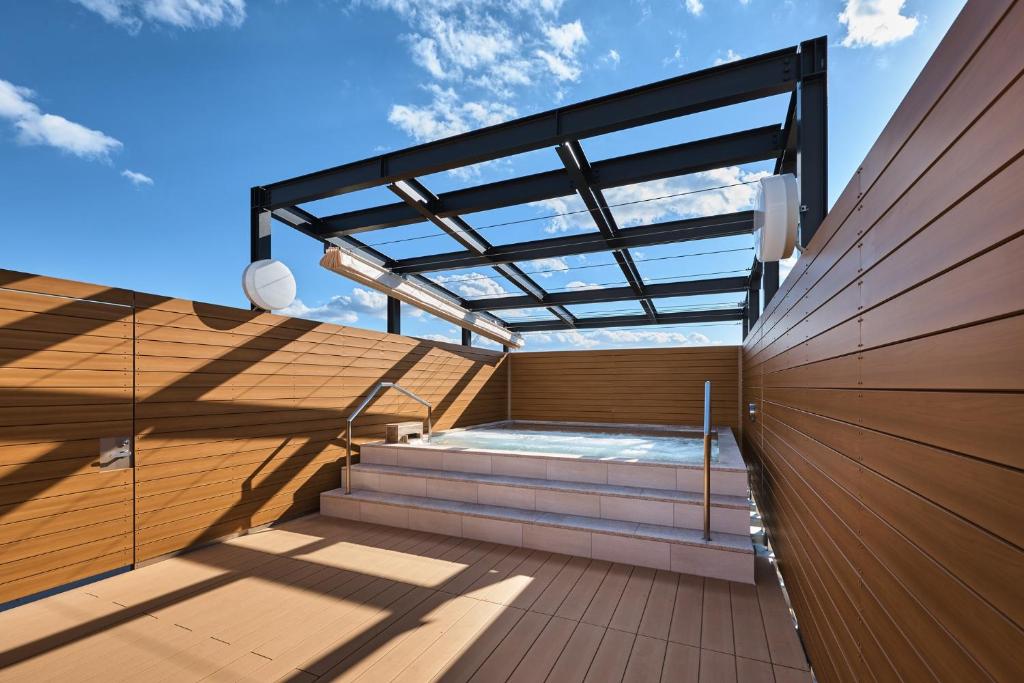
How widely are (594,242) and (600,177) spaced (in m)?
1.24

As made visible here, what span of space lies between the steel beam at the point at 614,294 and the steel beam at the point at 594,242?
1.74 meters

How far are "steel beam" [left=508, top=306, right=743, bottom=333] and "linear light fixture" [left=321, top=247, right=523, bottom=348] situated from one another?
1187 millimetres

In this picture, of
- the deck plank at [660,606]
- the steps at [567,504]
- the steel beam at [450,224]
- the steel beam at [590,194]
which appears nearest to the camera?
the deck plank at [660,606]

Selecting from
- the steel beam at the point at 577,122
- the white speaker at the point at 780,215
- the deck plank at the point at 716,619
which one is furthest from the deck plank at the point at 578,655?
the steel beam at the point at 577,122

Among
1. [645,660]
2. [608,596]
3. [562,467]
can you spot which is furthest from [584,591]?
[562,467]

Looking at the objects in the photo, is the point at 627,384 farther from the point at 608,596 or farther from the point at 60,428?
the point at 60,428

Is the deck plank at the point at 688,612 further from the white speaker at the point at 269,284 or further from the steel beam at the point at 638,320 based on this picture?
the steel beam at the point at 638,320

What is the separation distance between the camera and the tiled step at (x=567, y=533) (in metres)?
3.17

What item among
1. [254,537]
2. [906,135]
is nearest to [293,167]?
[254,537]

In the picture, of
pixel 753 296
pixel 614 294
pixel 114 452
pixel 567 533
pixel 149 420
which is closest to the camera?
pixel 114 452

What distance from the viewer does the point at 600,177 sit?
4.50m

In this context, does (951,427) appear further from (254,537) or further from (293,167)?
(293,167)

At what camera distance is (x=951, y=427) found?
0.83m

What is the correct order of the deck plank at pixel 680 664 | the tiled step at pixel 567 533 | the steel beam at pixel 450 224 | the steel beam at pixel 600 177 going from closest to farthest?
the deck plank at pixel 680 664, the tiled step at pixel 567 533, the steel beam at pixel 600 177, the steel beam at pixel 450 224
